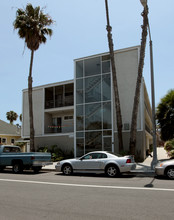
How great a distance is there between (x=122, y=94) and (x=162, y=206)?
15571mm

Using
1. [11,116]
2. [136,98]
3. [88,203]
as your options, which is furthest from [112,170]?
[11,116]

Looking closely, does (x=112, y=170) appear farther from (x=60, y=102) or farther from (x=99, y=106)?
(x=60, y=102)

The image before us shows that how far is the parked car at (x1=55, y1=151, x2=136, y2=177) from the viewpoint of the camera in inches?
463

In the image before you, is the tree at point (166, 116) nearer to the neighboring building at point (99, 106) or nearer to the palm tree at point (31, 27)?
the neighboring building at point (99, 106)

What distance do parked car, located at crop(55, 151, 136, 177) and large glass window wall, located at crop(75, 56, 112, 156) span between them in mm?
7836

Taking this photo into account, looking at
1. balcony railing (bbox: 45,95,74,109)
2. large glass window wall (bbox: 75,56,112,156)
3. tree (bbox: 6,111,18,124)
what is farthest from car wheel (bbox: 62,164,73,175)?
tree (bbox: 6,111,18,124)

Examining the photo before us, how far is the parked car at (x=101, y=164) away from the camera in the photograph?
1176cm

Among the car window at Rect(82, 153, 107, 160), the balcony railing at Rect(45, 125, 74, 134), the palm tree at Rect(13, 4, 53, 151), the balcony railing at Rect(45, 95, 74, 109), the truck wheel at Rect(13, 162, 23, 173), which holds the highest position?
the palm tree at Rect(13, 4, 53, 151)

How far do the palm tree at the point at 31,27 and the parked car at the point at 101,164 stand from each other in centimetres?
838

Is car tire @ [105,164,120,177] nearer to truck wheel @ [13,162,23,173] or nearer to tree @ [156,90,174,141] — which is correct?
truck wheel @ [13,162,23,173]

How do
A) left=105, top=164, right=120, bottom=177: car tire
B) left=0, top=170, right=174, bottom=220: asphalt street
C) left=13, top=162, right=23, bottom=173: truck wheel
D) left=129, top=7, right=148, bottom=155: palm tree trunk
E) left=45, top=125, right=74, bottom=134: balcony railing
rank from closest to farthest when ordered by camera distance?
1. left=0, top=170, right=174, bottom=220: asphalt street
2. left=105, top=164, right=120, bottom=177: car tire
3. left=13, top=162, right=23, bottom=173: truck wheel
4. left=129, top=7, right=148, bottom=155: palm tree trunk
5. left=45, top=125, right=74, bottom=134: balcony railing

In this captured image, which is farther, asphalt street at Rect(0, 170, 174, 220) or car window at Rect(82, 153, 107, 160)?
car window at Rect(82, 153, 107, 160)

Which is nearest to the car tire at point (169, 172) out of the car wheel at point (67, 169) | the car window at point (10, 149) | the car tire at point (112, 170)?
the car tire at point (112, 170)

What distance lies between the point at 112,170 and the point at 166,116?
943cm
